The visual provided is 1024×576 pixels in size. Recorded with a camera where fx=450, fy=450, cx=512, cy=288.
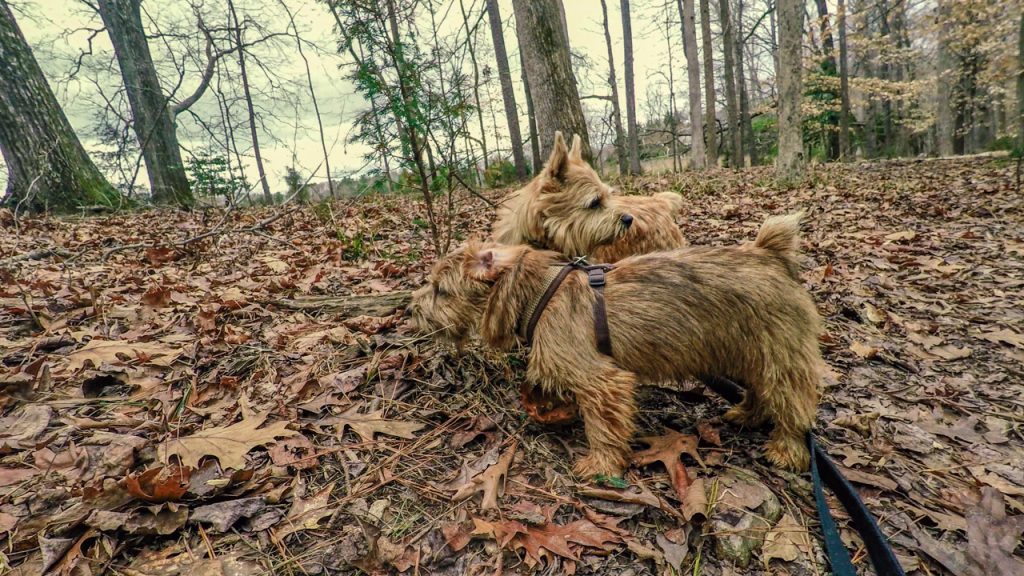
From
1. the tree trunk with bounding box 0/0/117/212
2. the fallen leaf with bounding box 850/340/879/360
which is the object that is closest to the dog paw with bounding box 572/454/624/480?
the fallen leaf with bounding box 850/340/879/360

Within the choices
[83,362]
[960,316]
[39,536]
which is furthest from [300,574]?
[960,316]

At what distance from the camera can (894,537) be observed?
7.06 ft

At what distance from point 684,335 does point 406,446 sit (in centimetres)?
173

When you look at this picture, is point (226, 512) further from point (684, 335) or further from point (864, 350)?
point (864, 350)

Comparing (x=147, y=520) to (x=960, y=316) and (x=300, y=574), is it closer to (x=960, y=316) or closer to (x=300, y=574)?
(x=300, y=574)

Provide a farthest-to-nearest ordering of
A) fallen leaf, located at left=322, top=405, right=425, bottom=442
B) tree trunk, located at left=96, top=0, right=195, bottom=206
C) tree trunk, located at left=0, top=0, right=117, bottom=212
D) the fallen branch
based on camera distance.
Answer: tree trunk, located at left=96, top=0, right=195, bottom=206
tree trunk, located at left=0, top=0, right=117, bottom=212
the fallen branch
fallen leaf, located at left=322, top=405, right=425, bottom=442

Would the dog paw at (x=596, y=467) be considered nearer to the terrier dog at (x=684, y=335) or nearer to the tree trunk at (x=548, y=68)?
the terrier dog at (x=684, y=335)

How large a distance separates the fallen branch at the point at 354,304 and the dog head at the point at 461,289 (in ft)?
3.54

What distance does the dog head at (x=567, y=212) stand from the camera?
4004mm

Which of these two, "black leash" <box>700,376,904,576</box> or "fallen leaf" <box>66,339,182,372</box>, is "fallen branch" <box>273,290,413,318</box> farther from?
"black leash" <box>700,376,904,576</box>

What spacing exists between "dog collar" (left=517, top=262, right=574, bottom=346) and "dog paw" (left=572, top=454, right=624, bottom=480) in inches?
29.4

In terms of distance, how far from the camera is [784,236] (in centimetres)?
273

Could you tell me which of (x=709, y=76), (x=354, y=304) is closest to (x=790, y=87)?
(x=709, y=76)

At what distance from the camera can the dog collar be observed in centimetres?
270
